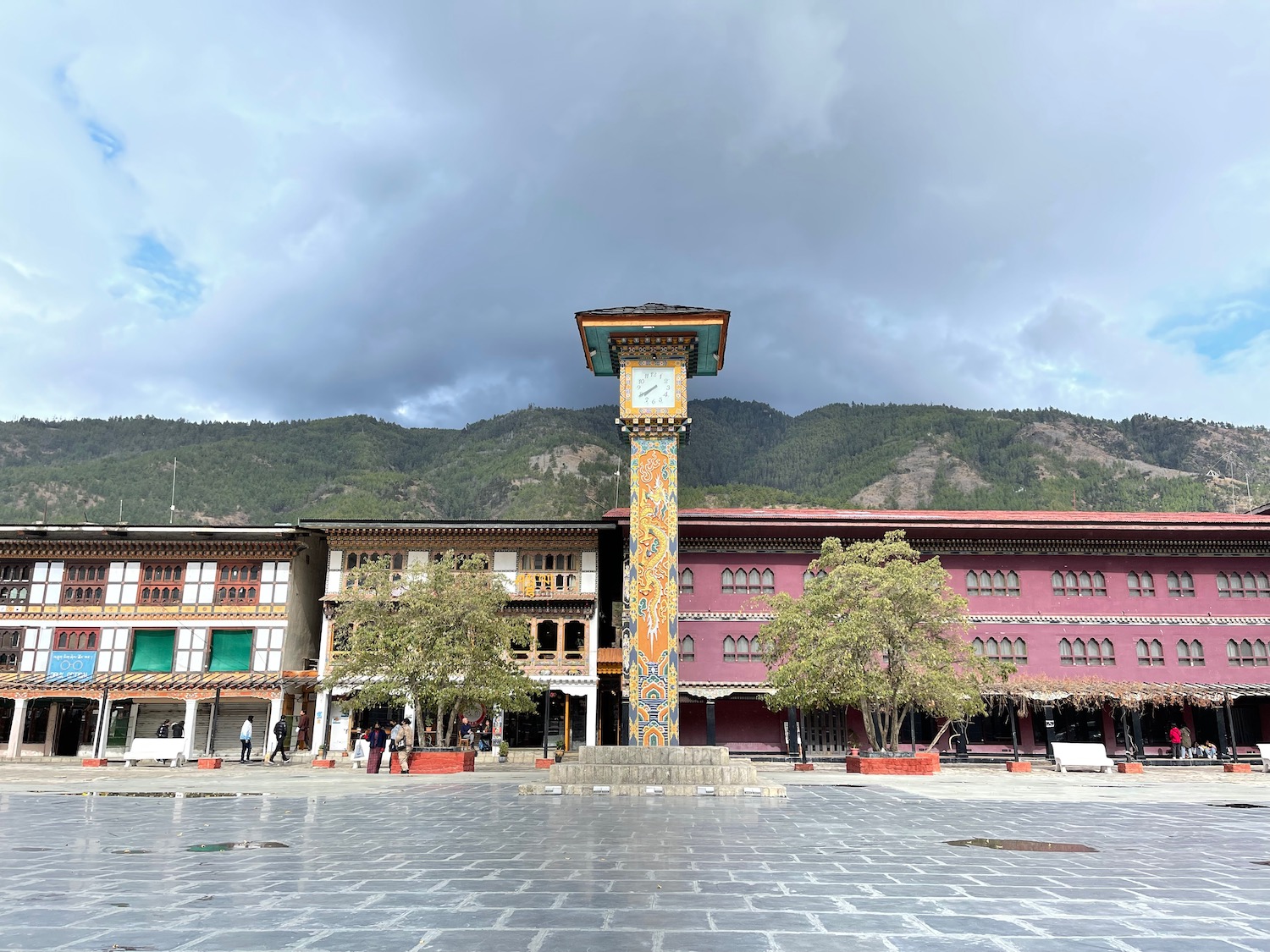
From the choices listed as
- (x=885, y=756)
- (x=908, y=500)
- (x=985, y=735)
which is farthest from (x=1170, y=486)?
(x=885, y=756)

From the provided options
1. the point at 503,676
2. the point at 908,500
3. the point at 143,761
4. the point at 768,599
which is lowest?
the point at 143,761

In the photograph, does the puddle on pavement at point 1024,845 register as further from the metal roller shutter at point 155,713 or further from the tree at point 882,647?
A: the metal roller shutter at point 155,713

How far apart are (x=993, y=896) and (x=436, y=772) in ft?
59.9

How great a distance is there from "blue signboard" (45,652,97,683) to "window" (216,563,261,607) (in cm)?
476

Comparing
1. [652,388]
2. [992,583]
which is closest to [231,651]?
[652,388]

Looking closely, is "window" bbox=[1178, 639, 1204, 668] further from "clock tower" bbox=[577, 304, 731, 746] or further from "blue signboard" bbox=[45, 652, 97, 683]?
"blue signboard" bbox=[45, 652, 97, 683]

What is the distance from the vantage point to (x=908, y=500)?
78.4 meters

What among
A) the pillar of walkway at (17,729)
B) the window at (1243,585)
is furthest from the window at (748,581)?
the pillar of walkway at (17,729)

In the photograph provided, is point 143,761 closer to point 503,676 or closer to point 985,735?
point 503,676

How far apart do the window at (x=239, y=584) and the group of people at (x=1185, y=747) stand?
105ft

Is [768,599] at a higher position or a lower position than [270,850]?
higher

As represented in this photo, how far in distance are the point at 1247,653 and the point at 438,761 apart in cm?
2808

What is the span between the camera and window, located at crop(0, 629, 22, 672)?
32.7 meters

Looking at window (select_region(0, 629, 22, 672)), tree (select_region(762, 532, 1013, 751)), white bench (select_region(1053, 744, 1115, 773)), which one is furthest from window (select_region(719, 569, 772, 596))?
window (select_region(0, 629, 22, 672))
